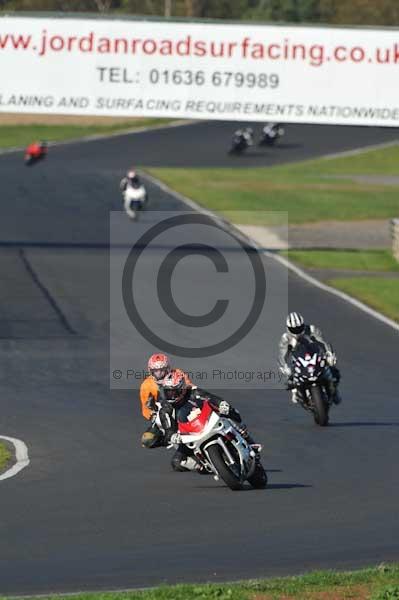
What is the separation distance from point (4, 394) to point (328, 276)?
17788 millimetres

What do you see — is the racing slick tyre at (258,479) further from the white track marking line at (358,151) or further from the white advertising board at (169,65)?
the white track marking line at (358,151)

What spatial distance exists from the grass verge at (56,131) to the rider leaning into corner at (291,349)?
7119 centimetres

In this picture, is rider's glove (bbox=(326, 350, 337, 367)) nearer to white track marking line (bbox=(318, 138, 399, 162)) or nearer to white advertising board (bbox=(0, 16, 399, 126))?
white advertising board (bbox=(0, 16, 399, 126))

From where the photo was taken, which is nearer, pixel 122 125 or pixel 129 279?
pixel 129 279

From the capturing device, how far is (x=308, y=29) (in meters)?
39.8

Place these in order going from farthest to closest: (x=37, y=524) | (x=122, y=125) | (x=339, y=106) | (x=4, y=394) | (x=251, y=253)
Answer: (x=122, y=125)
(x=251, y=253)
(x=339, y=106)
(x=4, y=394)
(x=37, y=524)

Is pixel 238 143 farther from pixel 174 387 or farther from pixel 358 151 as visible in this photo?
pixel 174 387

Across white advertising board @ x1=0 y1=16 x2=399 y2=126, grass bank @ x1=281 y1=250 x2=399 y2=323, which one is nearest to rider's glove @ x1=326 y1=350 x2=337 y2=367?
grass bank @ x1=281 y1=250 x2=399 y2=323

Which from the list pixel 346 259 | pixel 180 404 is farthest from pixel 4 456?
pixel 346 259

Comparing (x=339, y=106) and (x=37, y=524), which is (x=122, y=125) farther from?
(x=37, y=524)

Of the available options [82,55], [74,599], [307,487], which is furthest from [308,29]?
[74,599]

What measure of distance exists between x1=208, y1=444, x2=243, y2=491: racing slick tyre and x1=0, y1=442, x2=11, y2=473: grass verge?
3.06 metres

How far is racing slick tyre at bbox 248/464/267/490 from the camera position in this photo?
15.6 metres

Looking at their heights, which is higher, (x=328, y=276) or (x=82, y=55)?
(x=82, y=55)
